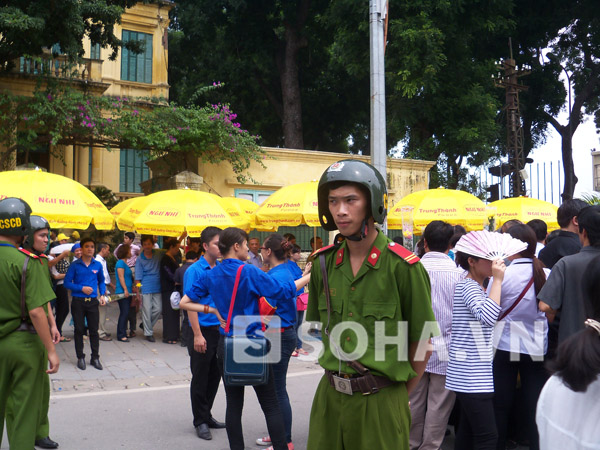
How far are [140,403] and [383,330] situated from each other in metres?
4.81

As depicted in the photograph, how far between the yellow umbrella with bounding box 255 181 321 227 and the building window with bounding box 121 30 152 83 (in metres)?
17.4

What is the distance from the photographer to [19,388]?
450cm

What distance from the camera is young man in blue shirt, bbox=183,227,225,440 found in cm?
576

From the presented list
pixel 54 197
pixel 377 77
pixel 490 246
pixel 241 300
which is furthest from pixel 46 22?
pixel 490 246

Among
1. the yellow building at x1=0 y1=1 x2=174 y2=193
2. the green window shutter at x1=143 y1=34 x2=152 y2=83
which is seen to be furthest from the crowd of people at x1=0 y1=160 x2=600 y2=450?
the green window shutter at x1=143 y1=34 x2=152 y2=83

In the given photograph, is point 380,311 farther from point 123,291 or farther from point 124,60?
point 124,60

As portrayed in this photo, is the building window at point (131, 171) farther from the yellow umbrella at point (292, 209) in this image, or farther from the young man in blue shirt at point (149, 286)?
the yellow umbrella at point (292, 209)

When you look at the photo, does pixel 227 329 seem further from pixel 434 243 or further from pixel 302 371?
pixel 302 371

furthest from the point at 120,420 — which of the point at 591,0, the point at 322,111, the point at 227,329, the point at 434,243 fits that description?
the point at 591,0

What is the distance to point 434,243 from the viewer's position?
4.80 metres

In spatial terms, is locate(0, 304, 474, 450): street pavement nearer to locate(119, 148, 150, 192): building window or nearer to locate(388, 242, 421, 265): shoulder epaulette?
locate(388, 242, 421, 265): shoulder epaulette

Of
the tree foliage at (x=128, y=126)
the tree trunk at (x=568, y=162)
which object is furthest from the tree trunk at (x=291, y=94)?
the tree trunk at (x=568, y=162)

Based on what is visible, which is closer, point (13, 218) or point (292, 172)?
point (13, 218)

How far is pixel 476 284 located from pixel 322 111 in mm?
25232
